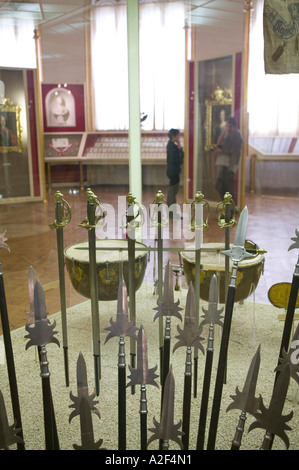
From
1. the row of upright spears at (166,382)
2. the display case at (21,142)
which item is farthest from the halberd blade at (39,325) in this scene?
the display case at (21,142)

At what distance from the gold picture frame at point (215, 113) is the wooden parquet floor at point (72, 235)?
571 mm

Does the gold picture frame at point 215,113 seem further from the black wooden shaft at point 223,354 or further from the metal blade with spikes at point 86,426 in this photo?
the metal blade with spikes at point 86,426

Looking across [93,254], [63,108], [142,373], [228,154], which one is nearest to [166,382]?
[142,373]

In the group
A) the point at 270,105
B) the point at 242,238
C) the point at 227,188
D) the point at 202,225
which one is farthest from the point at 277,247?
the point at 242,238

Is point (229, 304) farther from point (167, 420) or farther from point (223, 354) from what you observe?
point (167, 420)

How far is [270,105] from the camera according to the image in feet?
12.3

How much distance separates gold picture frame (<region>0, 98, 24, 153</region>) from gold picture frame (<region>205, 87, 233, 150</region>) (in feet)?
4.70

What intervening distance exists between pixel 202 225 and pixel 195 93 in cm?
207

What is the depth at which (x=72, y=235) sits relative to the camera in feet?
10.5

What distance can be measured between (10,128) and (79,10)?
2.96 feet

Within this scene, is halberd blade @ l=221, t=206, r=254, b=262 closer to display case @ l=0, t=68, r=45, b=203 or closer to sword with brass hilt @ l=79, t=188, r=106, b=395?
sword with brass hilt @ l=79, t=188, r=106, b=395

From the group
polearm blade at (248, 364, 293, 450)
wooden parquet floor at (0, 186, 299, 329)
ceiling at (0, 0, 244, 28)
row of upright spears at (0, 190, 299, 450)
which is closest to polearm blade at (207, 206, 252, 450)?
row of upright spears at (0, 190, 299, 450)

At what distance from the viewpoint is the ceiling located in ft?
9.61
